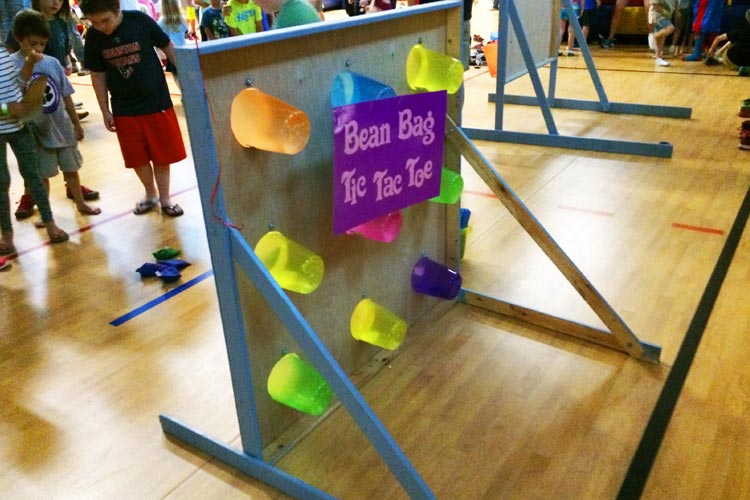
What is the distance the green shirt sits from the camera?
6.05 feet

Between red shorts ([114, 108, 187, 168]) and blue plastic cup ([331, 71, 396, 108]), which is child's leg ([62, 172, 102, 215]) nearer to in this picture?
red shorts ([114, 108, 187, 168])

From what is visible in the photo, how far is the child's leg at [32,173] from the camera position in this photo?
9.43ft

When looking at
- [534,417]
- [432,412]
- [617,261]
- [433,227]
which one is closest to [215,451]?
[432,412]

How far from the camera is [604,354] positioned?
84.2 inches

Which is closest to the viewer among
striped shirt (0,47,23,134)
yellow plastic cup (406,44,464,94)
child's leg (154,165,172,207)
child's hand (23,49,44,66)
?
yellow plastic cup (406,44,464,94)

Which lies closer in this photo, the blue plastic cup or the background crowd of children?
the blue plastic cup

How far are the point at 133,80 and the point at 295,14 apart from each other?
1485 millimetres

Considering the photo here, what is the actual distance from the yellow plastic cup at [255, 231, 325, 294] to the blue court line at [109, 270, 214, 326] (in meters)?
0.91

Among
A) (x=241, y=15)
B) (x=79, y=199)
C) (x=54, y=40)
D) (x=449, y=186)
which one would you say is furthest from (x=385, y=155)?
(x=54, y=40)

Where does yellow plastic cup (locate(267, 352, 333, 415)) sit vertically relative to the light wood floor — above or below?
above

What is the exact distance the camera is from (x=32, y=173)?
298 cm

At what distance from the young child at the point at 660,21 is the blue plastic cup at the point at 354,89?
5.73m

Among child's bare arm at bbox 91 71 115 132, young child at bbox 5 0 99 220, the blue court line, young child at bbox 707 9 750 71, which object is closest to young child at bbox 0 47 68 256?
child's bare arm at bbox 91 71 115 132

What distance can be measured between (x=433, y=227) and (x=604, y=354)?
28.6 inches
